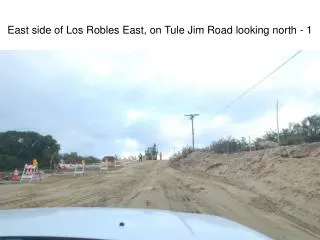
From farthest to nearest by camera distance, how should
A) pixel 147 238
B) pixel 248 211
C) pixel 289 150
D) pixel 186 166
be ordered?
pixel 186 166
pixel 289 150
pixel 248 211
pixel 147 238

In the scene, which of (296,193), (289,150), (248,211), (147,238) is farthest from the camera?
(289,150)

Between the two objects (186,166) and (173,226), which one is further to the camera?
(186,166)

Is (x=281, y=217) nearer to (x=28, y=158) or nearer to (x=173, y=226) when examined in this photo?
(x=173, y=226)

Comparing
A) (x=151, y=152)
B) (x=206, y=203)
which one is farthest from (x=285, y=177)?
(x=151, y=152)

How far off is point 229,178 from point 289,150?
4.61m

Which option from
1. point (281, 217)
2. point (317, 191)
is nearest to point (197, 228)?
point (281, 217)

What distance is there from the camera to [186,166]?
4941 cm

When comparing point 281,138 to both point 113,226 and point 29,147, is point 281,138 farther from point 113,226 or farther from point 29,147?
point 29,147

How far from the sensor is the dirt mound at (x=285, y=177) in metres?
17.2

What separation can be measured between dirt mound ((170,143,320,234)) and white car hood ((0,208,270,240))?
1185cm

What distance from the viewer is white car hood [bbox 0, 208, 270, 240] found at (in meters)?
2.99

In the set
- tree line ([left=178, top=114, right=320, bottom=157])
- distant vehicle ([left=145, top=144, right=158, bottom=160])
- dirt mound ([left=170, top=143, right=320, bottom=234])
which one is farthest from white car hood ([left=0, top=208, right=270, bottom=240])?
distant vehicle ([left=145, top=144, right=158, bottom=160])

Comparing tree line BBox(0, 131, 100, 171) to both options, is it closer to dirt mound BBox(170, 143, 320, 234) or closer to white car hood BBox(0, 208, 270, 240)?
dirt mound BBox(170, 143, 320, 234)

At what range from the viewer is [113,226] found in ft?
10.4
